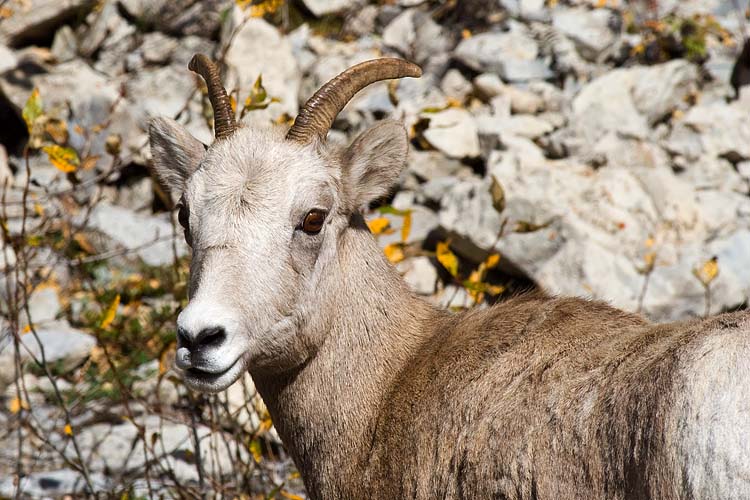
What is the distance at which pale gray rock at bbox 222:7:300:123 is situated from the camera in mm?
11094

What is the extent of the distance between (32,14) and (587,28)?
753cm

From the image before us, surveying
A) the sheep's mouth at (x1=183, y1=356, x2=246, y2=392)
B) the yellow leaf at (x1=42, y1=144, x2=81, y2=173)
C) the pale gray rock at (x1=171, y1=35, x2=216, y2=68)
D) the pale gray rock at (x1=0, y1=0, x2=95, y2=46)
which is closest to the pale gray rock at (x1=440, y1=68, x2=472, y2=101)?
the pale gray rock at (x1=171, y1=35, x2=216, y2=68)

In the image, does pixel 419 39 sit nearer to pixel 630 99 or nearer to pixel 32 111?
pixel 630 99

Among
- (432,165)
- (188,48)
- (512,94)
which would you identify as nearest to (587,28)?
(512,94)

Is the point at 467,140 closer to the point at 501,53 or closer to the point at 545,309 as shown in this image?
the point at 501,53

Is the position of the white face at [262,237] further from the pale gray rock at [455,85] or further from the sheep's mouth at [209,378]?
the pale gray rock at [455,85]

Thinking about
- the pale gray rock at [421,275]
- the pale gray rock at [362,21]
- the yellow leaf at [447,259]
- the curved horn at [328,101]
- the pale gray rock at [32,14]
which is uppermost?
the pale gray rock at [32,14]

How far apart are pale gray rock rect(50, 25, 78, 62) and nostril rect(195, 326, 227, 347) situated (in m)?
10.0

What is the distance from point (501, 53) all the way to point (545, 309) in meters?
8.09

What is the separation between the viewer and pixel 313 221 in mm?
4270

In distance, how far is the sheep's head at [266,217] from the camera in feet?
12.5

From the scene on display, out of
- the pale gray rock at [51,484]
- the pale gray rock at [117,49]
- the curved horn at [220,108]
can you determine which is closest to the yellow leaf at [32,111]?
the curved horn at [220,108]

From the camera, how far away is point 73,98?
37.9ft

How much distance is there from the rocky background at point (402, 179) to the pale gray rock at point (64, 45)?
0.12 ft
